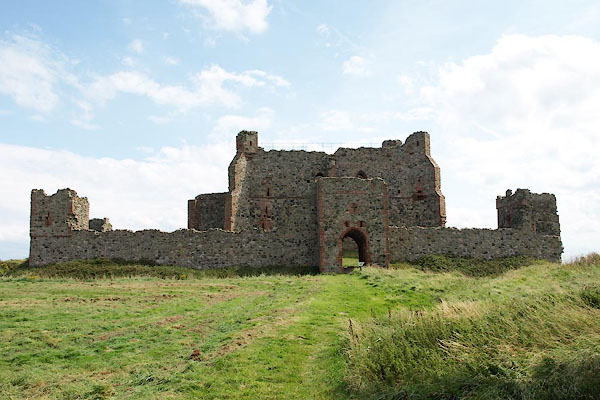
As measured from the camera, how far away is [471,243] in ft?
94.9

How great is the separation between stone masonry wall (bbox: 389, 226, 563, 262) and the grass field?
32.3 ft

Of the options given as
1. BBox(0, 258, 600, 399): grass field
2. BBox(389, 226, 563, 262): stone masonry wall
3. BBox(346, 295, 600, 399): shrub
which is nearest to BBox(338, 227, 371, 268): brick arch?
BBox(389, 226, 563, 262): stone masonry wall

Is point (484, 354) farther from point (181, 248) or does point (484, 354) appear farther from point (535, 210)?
point (535, 210)

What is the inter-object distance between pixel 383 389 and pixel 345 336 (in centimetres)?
311

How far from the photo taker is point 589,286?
31.4 feet

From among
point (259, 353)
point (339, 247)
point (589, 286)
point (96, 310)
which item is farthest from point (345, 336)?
point (339, 247)

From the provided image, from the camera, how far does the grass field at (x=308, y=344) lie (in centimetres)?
691

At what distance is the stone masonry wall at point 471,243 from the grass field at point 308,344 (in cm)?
984

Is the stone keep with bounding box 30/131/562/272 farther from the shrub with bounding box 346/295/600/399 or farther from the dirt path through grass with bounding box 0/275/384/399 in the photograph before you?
the shrub with bounding box 346/295/600/399

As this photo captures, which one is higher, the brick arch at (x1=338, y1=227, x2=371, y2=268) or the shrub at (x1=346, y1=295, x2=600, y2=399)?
the brick arch at (x1=338, y1=227, x2=371, y2=268)

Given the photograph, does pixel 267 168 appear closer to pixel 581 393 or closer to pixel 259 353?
pixel 259 353

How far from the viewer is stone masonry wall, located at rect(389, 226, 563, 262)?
28.0m

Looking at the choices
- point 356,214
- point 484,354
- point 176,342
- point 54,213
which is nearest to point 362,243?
point 356,214

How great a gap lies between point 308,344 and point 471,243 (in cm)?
2025
